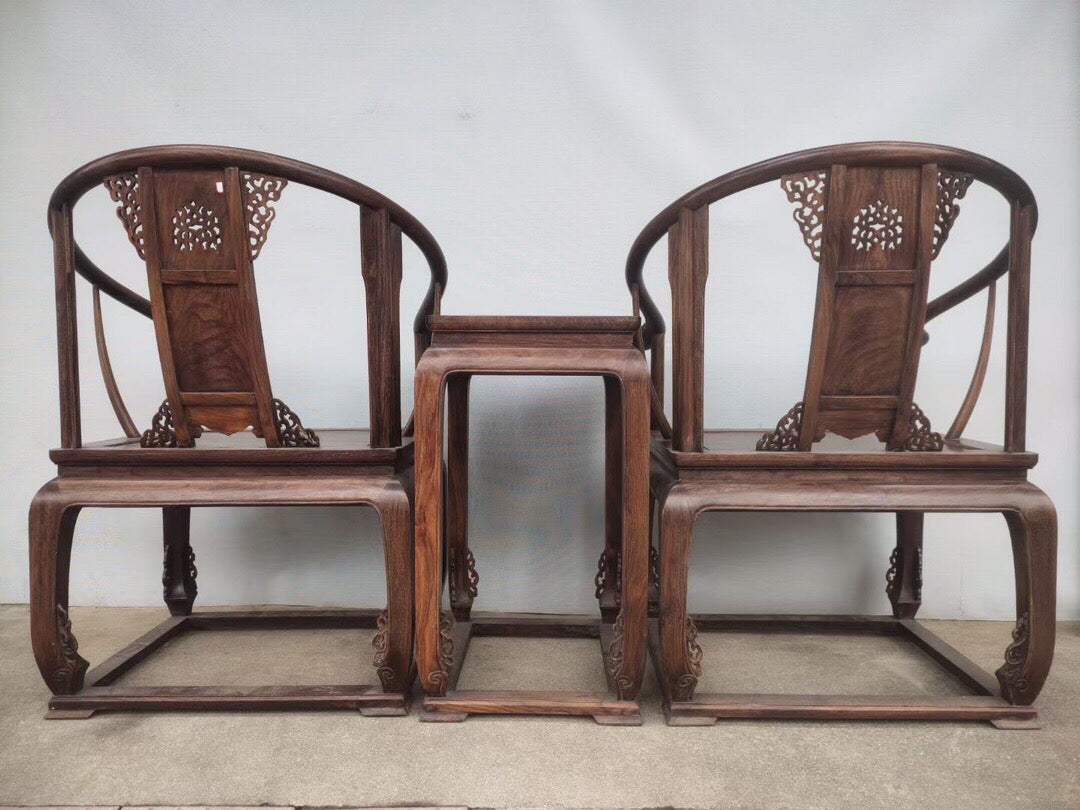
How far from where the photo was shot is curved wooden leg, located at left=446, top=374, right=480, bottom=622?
1.62m

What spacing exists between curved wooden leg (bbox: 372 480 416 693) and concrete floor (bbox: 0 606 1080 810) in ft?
0.37

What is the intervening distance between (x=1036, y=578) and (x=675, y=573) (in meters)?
0.64

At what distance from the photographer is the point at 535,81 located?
6.03ft

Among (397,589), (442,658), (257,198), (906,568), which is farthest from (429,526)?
(906,568)

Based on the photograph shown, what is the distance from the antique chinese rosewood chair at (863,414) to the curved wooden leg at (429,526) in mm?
406

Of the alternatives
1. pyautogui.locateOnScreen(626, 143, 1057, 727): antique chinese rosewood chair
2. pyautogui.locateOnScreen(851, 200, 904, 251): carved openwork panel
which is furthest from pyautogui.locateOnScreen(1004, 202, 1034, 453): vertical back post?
pyautogui.locateOnScreen(851, 200, 904, 251): carved openwork panel

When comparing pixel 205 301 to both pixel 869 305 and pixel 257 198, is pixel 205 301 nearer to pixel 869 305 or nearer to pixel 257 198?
pixel 257 198

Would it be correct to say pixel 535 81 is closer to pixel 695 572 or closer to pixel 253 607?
pixel 695 572

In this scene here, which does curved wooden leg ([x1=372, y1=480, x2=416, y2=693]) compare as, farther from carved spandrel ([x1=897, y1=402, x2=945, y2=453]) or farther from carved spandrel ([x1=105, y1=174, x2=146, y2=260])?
carved spandrel ([x1=897, y1=402, x2=945, y2=453])

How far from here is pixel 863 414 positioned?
1.17 meters

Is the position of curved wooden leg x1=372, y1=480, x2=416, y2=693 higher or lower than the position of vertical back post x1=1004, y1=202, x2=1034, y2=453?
lower

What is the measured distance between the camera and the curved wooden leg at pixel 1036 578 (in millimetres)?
1168

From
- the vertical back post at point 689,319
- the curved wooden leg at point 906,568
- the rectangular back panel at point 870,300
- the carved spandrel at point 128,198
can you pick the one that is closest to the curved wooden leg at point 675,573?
the vertical back post at point 689,319

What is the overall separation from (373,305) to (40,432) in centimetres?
136
